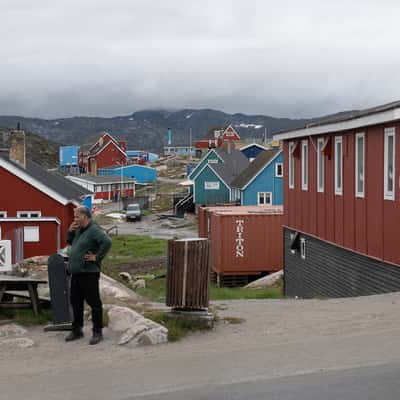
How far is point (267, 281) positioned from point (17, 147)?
12010 millimetres

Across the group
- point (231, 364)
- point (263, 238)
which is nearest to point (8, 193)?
point (263, 238)

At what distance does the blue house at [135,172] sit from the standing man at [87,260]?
102 metres

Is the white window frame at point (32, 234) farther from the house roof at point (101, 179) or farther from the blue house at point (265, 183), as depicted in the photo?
the house roof at point (101, 179)

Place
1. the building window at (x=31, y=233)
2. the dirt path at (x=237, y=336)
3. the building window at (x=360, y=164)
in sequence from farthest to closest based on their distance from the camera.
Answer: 1. the building window at (x=31, y=233)
2. the building window at (x=360, y=164)
3. the dirt path at (x=237, y=336)

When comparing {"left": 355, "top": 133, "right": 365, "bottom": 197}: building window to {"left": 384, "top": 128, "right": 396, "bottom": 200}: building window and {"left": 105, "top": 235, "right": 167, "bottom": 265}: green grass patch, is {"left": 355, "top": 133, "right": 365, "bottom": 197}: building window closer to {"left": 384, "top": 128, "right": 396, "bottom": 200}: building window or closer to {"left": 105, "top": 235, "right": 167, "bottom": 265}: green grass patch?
{"left": 384, "top": 128, "right": 396, "bottom": 200}: building window

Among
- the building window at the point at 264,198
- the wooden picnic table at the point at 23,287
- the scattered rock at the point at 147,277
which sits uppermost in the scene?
the building window at the point at 264,198

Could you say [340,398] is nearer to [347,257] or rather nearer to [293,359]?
[293,359]

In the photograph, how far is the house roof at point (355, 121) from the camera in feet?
52.2

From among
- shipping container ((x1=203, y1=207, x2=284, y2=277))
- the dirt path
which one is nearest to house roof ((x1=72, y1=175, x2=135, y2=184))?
shipping container ((x1=203, y1=207, x2=284, y2=277))

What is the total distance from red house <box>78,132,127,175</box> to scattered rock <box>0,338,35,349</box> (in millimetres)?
108008

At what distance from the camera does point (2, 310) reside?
11703 mm

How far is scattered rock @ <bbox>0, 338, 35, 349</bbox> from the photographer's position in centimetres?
988

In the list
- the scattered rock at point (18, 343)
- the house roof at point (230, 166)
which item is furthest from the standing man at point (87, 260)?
the house roof at point (230, 166)

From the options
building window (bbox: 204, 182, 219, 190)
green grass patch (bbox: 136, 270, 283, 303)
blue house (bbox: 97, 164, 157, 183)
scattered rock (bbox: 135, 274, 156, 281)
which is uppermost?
blue house (bbox: 97, 164, 157, 183)
